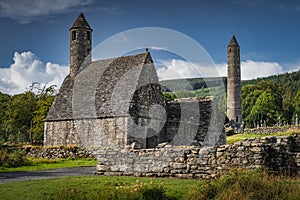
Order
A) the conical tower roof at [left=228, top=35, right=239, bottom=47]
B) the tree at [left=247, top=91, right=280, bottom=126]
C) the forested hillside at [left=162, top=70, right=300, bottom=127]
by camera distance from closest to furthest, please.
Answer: the conical tower roof at [left=228, top=35, right=239, bottom=47] → the tree at [left=247, top=91, right=280, bottom=126] → the forested hillside at [left=162, top=70, right=300, bottom=127]

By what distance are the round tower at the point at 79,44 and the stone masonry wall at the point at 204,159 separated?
68.7ft

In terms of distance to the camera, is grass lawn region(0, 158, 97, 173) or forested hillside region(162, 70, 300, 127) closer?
grass lawn region(0, 158, 97, 173)

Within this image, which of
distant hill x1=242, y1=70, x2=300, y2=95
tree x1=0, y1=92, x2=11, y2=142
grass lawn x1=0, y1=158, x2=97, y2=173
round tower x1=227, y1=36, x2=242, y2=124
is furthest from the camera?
distant hill x1=242, y1=70, x2=300, y2=95

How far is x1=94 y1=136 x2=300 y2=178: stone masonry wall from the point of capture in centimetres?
1405

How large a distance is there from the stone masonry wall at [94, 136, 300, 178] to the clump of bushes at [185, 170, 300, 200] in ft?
6.70

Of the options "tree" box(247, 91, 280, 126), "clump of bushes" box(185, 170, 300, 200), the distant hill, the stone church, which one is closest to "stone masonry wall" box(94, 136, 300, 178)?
"clump of bushes" box(185, 170, 300, 200)

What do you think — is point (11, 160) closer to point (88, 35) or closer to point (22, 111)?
point (88, 35)

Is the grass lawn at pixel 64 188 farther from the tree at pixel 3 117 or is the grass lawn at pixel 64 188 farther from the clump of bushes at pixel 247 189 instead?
the tree at pixel 3 117

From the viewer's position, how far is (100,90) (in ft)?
104

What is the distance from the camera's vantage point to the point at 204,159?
14953mm

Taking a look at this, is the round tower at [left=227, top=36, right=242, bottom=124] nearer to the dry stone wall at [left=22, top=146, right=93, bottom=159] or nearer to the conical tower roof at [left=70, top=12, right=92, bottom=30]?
the conical tower roof at [left=70, top=12, right=92, bottom=30]

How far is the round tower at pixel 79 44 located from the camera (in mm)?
37219

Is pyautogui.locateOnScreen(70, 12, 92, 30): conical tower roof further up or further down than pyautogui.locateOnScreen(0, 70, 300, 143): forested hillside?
further up

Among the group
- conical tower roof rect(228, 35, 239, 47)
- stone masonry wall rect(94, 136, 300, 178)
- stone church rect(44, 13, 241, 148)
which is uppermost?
conical tower roof rect(228, 35, 239, 47)
